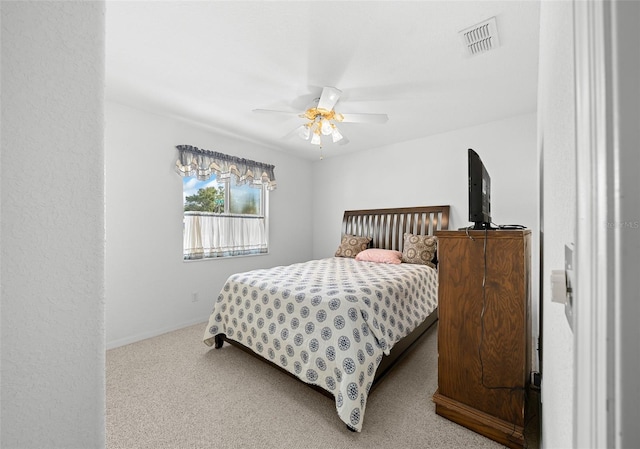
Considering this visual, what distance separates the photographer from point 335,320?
5.82 feet

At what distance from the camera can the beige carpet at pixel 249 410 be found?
1.53 metres

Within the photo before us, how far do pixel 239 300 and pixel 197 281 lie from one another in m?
1.33

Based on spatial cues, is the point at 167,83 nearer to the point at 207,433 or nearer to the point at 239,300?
the point at 239,300

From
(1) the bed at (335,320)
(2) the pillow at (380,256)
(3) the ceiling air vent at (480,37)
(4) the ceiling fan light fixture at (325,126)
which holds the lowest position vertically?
(1) the bed at (335,320)

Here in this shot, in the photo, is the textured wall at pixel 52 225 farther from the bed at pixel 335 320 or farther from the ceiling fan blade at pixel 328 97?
the ceiling fan blade at pixel 328 97

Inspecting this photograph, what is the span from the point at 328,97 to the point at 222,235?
7.76 feet

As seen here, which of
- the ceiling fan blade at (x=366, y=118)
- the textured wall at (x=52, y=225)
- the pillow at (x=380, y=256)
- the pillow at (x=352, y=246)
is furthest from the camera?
the pillow at (x=352, y=246)

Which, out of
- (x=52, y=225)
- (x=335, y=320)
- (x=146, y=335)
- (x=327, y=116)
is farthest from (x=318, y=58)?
(x=146, y=335)

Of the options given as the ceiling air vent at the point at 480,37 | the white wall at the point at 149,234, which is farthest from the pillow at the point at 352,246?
the ceiling air vent at the point at 480,37

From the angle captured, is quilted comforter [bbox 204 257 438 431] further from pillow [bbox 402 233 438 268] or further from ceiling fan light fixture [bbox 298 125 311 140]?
ceiling fan light fixture [bbox 298 125 311 140]

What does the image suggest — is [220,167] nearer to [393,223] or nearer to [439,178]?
[393,223]

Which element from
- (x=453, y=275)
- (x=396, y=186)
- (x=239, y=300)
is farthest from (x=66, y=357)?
(x=396, y=186)

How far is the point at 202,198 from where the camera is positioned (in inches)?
140

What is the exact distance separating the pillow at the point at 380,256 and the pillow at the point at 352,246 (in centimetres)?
22
